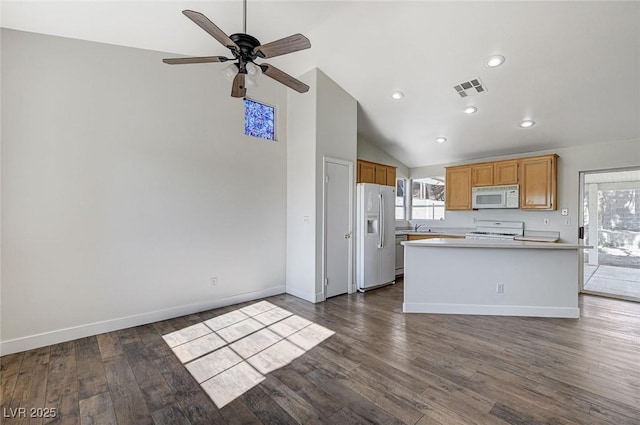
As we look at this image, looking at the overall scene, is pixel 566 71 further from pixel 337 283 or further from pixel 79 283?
pixel 79 283

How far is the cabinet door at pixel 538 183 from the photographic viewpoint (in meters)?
4.80

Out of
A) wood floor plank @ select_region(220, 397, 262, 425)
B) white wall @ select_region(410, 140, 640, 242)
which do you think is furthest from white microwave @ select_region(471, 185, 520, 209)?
wood floor plank @ select_region(220, 397, 262, 425)

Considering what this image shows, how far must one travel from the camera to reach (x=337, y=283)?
14.5 ft

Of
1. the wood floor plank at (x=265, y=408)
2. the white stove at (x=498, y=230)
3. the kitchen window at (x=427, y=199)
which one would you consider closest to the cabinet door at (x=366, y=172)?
the kitchen window at (x=427, y=199)

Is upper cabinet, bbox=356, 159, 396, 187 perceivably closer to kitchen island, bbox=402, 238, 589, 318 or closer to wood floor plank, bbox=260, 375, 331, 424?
kitchen island, bbox=402, 238, 589, 318

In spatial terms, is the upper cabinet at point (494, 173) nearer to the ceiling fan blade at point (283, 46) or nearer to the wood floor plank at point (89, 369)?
the ceiling fan blade at point (283, 46)

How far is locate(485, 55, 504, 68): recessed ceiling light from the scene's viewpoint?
3.30 m

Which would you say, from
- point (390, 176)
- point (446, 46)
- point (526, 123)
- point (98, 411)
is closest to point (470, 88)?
point (446, 46)

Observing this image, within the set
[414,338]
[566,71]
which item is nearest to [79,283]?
[414,338]

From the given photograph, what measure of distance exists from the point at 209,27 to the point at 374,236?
12.6 ft

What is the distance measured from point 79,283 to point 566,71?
20.0 feet

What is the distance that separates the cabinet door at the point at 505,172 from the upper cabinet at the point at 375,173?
6.42 feet

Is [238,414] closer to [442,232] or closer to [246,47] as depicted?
[246,47]

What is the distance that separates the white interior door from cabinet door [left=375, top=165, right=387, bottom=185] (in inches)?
39.8
